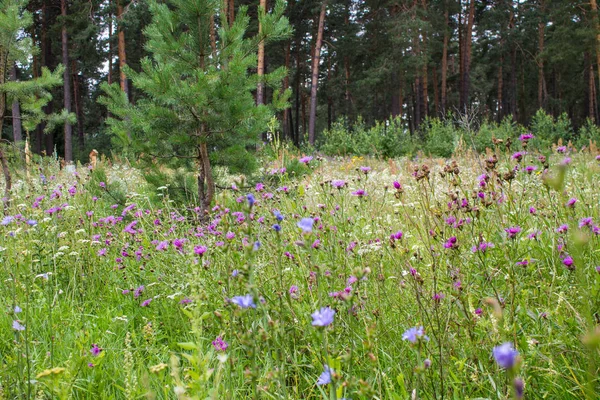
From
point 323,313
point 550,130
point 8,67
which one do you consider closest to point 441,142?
point 550,130

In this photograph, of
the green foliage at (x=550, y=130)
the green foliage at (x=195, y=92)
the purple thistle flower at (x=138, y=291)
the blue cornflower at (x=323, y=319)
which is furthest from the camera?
the green foliage at (x=550, y=130)

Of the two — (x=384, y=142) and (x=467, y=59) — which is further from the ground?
(x=467, y=59)

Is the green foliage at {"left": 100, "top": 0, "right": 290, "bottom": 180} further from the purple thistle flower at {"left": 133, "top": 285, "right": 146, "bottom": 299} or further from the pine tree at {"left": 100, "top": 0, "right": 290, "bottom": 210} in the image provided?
the purple thistle flower at {"left": 133, "top": 285, "right": 146, "bottom": 299}

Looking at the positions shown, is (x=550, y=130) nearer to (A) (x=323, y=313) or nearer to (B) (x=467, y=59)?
(B) (x=467, y=59)

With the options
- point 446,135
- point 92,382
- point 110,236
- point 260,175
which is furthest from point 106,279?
point 446,135

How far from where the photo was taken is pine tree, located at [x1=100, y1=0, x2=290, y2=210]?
3805 millimetres

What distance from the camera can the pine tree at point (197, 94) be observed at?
12.5 feet

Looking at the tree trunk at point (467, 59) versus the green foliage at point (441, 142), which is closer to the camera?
the green foliage at point (441, 142)

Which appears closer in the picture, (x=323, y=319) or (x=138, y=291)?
(x=323, y=319)

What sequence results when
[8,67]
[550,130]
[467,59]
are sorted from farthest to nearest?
[467,59] → [550,130] → [8,67]

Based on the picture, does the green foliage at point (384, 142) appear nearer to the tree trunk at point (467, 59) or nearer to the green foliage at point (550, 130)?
the green foliage at point (550, 130)

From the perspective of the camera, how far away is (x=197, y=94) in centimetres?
369

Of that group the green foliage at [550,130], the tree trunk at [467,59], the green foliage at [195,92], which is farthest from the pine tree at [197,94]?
the tree trunk at [467,59]

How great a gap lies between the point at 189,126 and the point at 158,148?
1.31 feet
